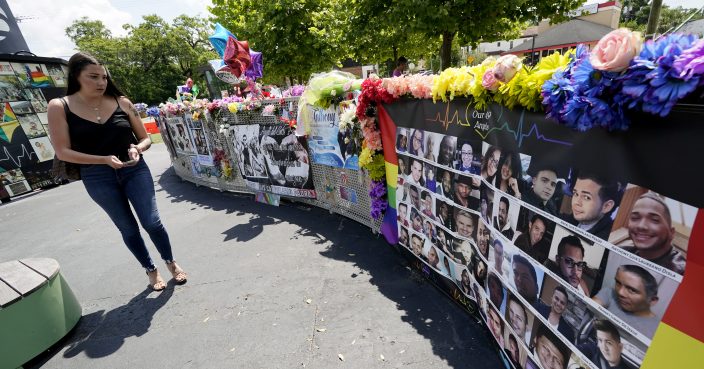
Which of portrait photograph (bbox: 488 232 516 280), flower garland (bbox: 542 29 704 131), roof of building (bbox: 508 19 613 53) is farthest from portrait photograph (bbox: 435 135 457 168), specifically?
roof of building (bbox: 508 19 613 53)

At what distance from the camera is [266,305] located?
10.5 feet

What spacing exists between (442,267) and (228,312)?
214 cm

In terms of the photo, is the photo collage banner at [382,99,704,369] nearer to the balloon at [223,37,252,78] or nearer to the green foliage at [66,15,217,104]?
the balloon at [223,37,252,78]

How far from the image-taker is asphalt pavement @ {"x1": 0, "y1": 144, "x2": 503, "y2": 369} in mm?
2580

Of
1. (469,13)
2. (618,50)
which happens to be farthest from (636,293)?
(469,13)

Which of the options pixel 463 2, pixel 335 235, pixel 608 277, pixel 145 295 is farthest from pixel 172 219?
pixel 463 2

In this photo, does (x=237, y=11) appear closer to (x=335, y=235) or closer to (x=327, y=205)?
(x=327, y=205)

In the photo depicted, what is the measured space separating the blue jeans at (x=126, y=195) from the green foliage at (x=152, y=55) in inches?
1686

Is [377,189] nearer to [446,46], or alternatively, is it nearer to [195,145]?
[195,145]

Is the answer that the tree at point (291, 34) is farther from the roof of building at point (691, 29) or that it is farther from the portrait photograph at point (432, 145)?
the roof of building at point (691, 29)

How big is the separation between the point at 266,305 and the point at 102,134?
221 centimetres

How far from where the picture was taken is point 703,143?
101 centimetres

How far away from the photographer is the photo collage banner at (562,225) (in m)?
1.17

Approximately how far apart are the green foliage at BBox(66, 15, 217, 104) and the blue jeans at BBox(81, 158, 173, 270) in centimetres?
4282
